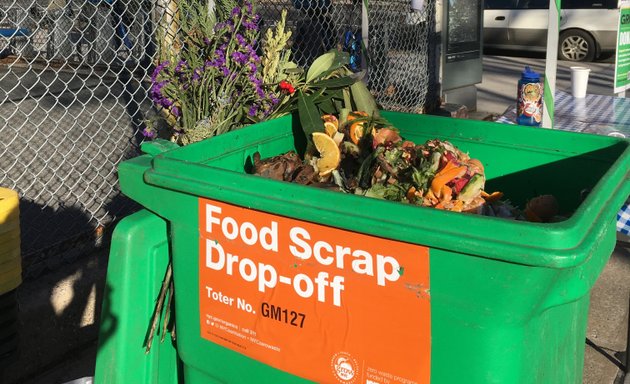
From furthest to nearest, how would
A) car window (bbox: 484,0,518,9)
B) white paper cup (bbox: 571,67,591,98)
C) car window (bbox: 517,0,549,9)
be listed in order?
car window (bbox: 484,0,518,9)
car window (bbox: 517,0,549,9)
white paper cup (bbox: 571,67,591,98)

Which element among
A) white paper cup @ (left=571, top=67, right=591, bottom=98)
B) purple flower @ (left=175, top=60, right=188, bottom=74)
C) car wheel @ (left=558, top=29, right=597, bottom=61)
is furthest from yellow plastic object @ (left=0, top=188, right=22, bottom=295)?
car wheel @ (left=558, top=29, right=597, bottom=61)

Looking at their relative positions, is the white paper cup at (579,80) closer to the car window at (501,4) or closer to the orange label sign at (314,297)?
the orange label sign at (314,297)

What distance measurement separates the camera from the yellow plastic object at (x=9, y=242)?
→ 8.46 ft

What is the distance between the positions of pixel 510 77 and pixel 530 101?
712 centimetres

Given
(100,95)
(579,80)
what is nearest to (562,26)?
(100,95)

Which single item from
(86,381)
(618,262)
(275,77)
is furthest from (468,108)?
(86,381)

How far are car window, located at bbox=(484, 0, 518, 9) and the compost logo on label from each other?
509 inches

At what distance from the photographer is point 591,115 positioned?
4.70 meters

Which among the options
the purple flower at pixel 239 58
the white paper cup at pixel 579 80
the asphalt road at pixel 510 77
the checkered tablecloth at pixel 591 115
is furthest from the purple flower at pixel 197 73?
the asphalt road at pixel 510 77

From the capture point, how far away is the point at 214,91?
2.69 m

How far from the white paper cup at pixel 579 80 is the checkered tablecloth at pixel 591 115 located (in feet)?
0.16

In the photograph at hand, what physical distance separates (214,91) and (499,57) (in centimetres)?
1174

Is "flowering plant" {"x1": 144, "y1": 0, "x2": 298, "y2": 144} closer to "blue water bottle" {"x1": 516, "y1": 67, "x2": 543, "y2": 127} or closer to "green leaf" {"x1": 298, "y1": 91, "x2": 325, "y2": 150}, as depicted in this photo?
"green leaf" {"x1": 298, "y1": 91, "x2": 325, "y2": 150}

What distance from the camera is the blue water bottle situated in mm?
4309
